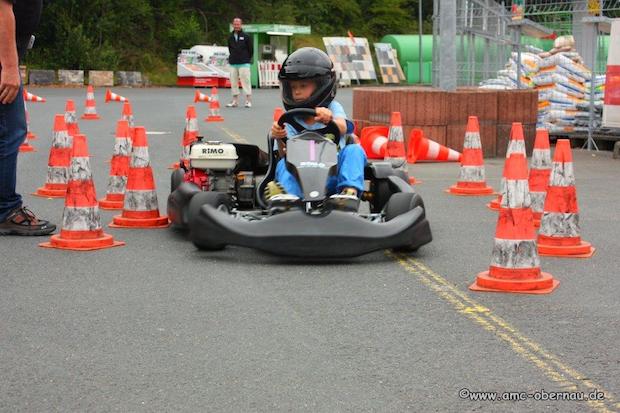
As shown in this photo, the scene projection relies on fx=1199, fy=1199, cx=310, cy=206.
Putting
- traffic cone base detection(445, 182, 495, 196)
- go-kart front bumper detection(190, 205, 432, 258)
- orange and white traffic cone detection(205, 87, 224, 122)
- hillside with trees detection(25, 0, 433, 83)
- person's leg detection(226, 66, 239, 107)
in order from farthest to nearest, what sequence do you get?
hillside with trees detection(25, 0, 433, 83) → person's leg detection(226, 66, 239, 107) → orange and white traffic cone detection(205, 87, 224, 122) → traffic cone base detection(445, 182, 495, 196) → go-kart front bumper detection(190, 205, 432, 258)

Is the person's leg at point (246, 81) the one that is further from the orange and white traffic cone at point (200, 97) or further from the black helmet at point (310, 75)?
the black helmet at point (310, 75)

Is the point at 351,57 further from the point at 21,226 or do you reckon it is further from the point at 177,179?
the point at 21,226

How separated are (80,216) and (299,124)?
173 cm

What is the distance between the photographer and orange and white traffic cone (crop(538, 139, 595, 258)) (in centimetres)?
839

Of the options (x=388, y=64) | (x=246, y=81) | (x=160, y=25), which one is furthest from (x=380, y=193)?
(x=388, y=64)

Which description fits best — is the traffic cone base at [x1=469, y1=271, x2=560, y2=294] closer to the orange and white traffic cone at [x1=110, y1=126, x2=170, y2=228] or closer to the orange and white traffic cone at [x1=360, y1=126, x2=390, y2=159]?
the orange and white traffic cone at [x1=110, y1=126, x2=170, y2=228]

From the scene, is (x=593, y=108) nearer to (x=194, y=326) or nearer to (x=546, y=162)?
(x=546, y=162)

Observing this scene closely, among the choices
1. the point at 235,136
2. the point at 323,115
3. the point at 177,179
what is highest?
the point at 323,115

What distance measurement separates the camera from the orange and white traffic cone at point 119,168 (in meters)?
10.3

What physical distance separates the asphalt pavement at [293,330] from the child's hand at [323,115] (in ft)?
3.52

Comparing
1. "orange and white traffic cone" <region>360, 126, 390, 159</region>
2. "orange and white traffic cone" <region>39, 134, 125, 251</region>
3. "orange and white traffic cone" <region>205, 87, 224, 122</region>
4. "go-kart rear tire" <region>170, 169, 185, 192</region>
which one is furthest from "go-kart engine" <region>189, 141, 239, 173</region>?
"orange and white traffic cone" <region>205, 87, 224, 122</region>

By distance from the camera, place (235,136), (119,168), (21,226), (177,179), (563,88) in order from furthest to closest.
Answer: (235,136), (563,88), (119,168), (177,179), (21,226)

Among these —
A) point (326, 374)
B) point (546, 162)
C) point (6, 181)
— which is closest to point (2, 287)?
point (6, 181)

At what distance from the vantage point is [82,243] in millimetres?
8531
